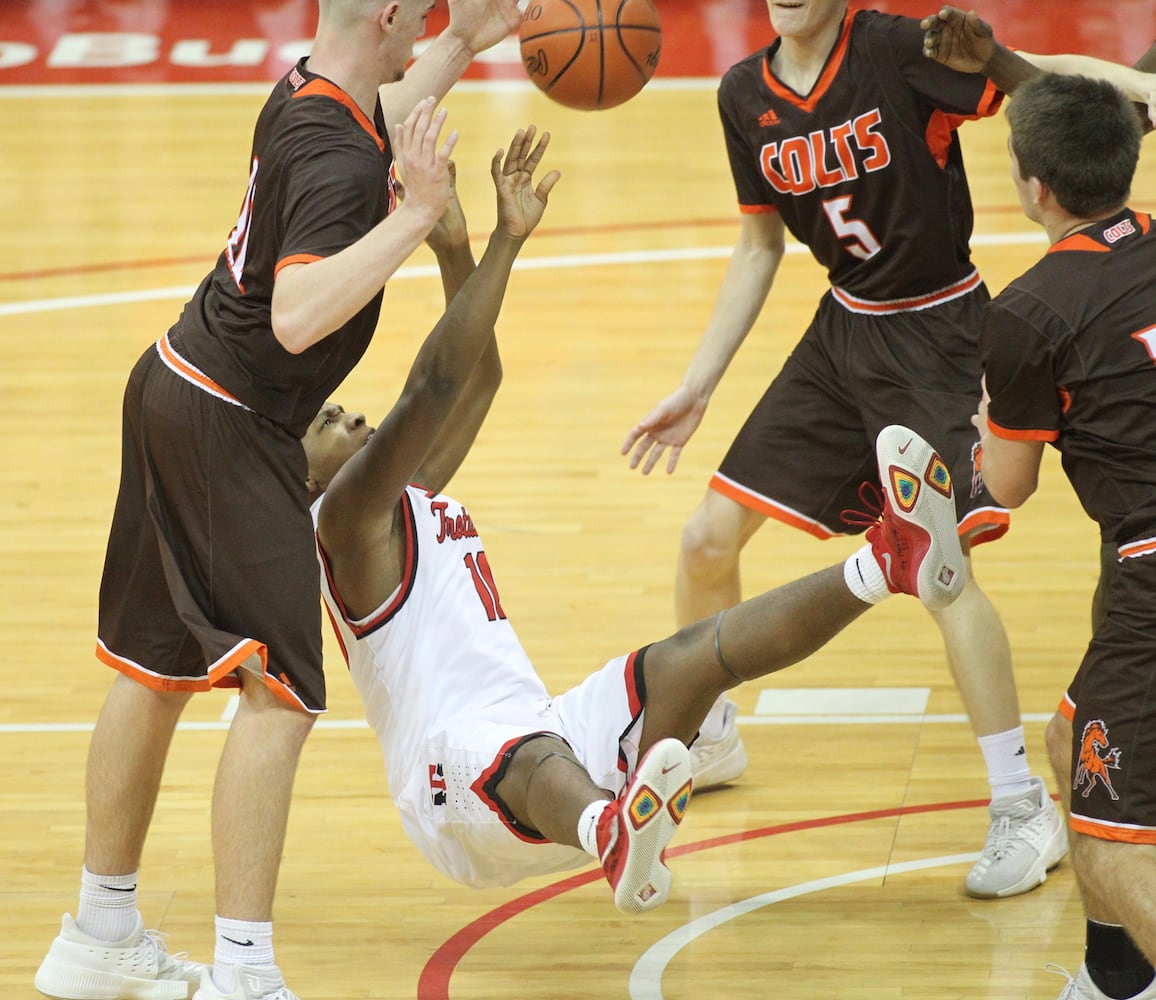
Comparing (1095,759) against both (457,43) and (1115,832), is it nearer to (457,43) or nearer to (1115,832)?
(1115,832)

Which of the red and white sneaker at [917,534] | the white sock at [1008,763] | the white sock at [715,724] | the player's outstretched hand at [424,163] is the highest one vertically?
the player's outstretched hand at [424,163]

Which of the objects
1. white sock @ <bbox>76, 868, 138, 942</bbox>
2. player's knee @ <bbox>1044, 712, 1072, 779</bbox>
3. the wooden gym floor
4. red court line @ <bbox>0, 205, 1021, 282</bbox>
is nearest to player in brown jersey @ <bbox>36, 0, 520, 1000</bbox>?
white sock @ <bbox>76, 868, 138, 942</bbox>

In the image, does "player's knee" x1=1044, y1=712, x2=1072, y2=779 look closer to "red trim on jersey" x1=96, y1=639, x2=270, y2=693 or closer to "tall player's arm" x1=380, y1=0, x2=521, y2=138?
"red trim on jersey" x1=96, y1=639, x2=270, y2=693

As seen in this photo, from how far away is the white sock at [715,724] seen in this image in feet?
16.5

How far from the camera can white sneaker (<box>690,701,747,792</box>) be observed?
16.4 feet

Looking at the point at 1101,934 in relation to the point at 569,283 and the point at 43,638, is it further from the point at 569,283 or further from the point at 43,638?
the point at 569,283

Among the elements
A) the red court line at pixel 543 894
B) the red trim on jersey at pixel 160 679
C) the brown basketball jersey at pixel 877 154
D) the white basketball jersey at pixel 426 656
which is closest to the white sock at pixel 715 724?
the red court line at pixel 543 894

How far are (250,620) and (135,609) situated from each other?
37 cm

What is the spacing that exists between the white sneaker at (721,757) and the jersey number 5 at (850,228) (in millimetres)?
1262

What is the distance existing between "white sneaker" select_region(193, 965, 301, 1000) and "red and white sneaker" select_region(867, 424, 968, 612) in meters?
1.45

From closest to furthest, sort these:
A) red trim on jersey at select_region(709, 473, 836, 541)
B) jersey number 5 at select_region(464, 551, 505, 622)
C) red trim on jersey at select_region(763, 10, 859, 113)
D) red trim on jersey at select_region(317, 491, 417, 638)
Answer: red trim on jersey at select_region(317, 491, 417, 638), jersey number 5 at select_region(464, 551, 505, 622), red trim on jersey at select_region(763, 10, 859, 113), red trim on jersey at select_region(709, 473, 836, 541)

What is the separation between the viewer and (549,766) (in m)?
3.66

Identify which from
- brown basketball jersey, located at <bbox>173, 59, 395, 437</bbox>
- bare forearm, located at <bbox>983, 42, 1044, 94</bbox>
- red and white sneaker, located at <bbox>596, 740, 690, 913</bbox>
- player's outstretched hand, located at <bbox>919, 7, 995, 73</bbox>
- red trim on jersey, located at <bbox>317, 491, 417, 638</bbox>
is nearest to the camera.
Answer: red and white sneaker, located at <bbox>596, 740, 690, 913</bbox>

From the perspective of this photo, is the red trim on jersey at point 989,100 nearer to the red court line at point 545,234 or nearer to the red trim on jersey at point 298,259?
the red trim on jersey at point 298,259
